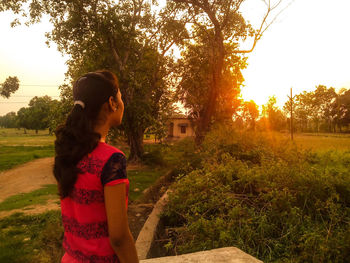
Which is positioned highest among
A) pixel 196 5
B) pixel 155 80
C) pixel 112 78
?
pixel 196 5

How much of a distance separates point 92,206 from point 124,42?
11959 mm

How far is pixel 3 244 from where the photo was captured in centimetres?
384

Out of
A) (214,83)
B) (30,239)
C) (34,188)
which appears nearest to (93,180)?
(30,239)

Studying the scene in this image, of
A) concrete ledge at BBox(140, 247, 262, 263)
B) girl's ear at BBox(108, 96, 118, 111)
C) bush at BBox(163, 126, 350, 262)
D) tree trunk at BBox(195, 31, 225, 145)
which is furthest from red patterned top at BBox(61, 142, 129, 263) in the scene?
tree trunk at BBox(195, 31, 225, 145)

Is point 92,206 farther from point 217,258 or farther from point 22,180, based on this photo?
point 22,180

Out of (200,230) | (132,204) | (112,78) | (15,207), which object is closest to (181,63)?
(132,204)

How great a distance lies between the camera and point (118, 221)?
1.20 meters

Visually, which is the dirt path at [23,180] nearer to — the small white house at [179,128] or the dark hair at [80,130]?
the dark hair at [80,130]

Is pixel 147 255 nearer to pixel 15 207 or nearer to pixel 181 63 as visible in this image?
pixel 15 207

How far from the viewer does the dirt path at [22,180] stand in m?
8.11

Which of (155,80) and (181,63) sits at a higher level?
(181,63)

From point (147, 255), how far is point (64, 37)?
38.1 ft

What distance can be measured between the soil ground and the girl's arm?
2068 mm

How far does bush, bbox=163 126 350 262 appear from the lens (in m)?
3.12
